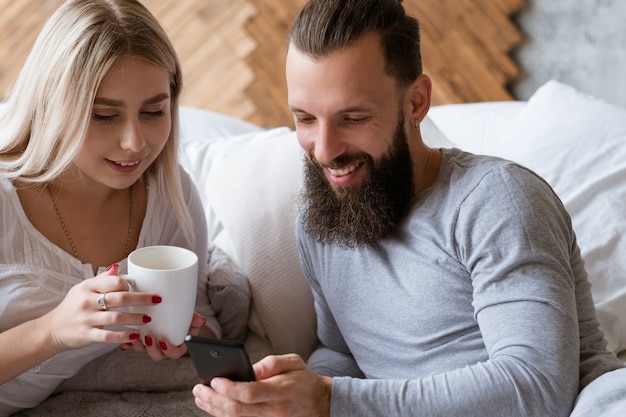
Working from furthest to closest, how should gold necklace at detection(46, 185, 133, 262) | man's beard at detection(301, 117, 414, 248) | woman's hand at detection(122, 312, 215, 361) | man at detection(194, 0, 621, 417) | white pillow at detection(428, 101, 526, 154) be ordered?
white pillow at detection(428, 101, 526, 154) → gold necklace at detection(46, 185, 133, 262) → man's beard at detection(301, 117, 414, 248) → woman's hand at detection(122, 312, 215, 361) → man at detection(194, 0, 621, 417)

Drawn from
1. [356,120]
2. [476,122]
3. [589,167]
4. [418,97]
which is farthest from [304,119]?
[476,122]

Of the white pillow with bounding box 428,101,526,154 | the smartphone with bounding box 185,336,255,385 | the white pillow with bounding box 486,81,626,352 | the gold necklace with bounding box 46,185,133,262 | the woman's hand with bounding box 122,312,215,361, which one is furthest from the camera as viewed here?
the white pillow with bounding box 428,101,526,154

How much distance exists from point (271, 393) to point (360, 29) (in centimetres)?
60

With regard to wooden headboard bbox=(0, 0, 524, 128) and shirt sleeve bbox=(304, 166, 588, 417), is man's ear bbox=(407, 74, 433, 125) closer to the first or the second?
shirt sleeve bbox=(304, 166, 588, 417)

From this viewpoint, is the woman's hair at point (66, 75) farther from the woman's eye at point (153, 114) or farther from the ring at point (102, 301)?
the ring at point (102, 301)

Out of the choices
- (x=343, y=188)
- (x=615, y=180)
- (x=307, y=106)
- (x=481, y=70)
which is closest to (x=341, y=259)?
(x=343, y=188)

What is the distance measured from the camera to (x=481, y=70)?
9.99ft

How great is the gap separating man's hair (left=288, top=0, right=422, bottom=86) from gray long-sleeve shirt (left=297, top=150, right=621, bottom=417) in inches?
7.8

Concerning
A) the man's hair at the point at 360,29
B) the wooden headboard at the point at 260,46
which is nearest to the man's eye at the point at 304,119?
the man's hair at the point at 360,29

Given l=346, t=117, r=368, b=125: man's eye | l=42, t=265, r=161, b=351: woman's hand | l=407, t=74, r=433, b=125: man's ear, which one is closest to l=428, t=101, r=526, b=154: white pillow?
l=407, t=74, r=433, b=125: man's ear

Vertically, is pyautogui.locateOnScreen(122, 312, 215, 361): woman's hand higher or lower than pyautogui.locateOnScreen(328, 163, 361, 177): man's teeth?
lower

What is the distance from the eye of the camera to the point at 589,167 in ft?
6.30

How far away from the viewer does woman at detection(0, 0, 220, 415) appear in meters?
1.41

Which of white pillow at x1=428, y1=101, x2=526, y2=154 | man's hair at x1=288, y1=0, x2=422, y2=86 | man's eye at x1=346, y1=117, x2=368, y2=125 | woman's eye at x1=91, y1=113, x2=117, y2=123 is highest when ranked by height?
man's hair at x1=288, y1=0, x2=422, y2=86
